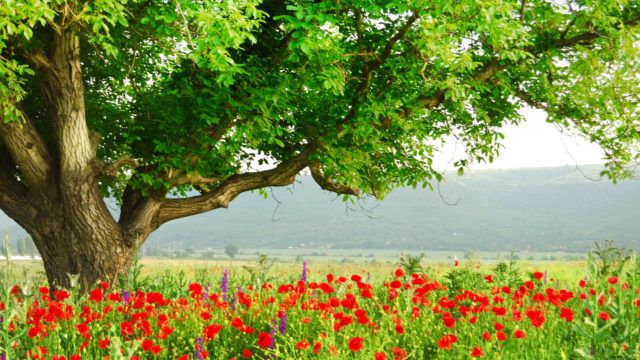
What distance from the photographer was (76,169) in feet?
37.0

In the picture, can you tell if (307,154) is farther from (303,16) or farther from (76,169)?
(76,169)

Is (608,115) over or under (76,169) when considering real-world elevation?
over

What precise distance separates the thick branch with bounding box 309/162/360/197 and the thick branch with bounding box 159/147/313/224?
3.41 feet

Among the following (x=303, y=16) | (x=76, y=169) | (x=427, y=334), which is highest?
(x=303, y=16)

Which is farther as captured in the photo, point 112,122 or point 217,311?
point 112,122

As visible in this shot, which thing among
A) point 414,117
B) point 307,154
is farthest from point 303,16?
point 414,117

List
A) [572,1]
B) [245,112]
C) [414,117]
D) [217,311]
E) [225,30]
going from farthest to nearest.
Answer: [414,117], [572,1], [245,112], [225,30], [217,311]

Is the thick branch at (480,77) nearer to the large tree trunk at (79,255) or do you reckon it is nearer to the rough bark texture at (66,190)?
the rough bark texture at (66,190)

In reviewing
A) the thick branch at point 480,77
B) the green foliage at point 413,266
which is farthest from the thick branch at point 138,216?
the thick branch at point 480,77

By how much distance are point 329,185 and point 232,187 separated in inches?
102

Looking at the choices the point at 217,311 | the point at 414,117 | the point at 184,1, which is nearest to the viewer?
the point at 217,311

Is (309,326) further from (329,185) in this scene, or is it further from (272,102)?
(329,185)

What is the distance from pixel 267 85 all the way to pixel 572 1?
645 cm

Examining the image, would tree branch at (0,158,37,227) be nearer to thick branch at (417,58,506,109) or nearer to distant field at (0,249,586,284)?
distant field at (0,249,586,284)
